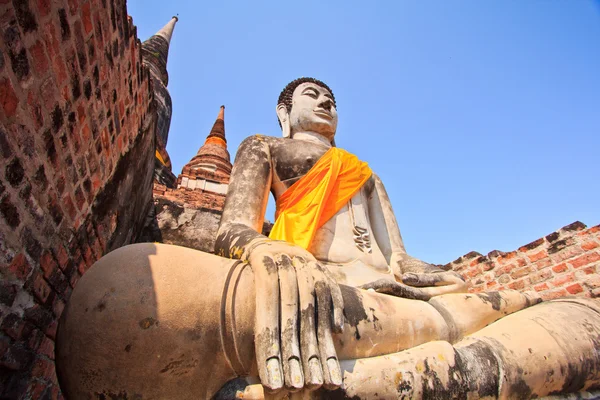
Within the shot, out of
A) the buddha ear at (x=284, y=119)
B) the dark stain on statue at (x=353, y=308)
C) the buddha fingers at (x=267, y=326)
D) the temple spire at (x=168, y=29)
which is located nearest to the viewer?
the buddha fingers at (x=267, y=326)

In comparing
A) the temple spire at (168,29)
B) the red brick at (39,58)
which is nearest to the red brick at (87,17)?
the red brick at (39,58)

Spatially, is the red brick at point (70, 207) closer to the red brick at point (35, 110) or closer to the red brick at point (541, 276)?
the red brick at point (35, 110)

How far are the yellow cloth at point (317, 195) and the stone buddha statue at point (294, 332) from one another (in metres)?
0.09

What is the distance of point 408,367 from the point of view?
4.12ft

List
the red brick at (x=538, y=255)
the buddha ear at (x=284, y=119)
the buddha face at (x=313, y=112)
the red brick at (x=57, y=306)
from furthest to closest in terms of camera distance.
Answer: the red brick at (x=538, y=255) < the buddha ear at (x=284, y=119) < the buddha face at (x=313, y=112) < the red brick at (x=57, y=306)

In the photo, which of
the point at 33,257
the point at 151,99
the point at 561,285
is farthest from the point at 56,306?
the point at 561,285

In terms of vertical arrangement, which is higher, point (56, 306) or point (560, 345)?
point (56, 306)

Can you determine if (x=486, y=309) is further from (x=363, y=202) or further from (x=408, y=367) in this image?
(x=363, y=202)

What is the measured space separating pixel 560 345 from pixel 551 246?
10.6ft

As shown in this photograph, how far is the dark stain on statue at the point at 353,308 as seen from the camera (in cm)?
133

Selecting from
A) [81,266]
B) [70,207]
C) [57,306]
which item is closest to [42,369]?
[57,306]

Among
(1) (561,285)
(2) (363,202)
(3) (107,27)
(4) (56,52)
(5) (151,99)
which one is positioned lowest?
(1) (561,285)

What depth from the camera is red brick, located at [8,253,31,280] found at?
1453 millimetres

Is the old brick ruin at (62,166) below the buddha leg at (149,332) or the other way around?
the other way around
